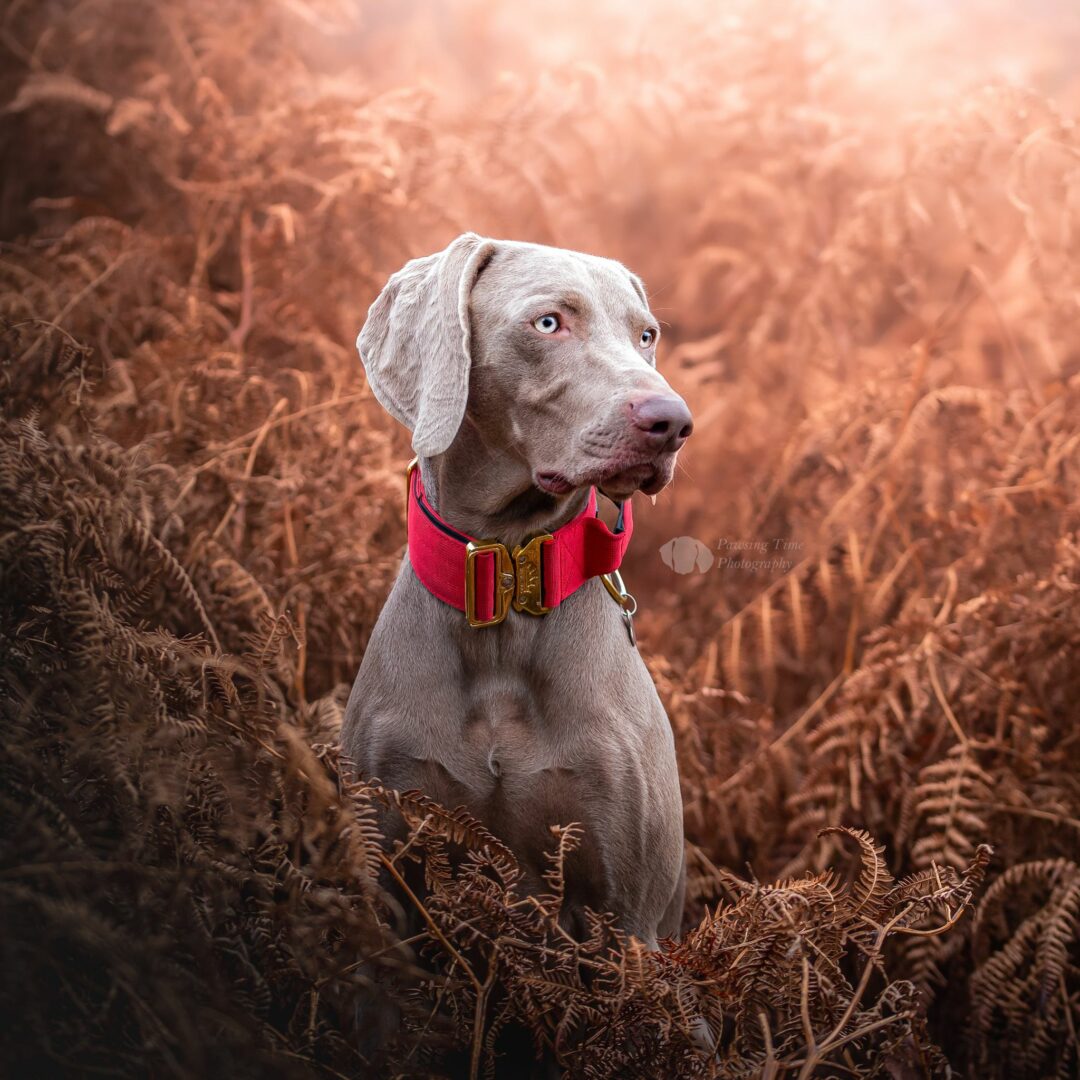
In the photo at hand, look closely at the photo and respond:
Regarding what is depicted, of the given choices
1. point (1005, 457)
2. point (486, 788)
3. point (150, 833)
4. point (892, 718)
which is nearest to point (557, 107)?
point (1005, 457)

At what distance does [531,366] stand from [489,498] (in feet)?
1.00

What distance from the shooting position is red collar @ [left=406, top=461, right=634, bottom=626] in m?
2.16

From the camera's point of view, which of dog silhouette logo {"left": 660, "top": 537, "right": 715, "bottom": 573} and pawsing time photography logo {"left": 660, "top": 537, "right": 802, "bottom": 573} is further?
dog silhouette logo {"left": 660, "top": 537, "right": 715, "bottom": 573}

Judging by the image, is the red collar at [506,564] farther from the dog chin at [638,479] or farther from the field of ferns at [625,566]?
the field of ferns at [625,566]

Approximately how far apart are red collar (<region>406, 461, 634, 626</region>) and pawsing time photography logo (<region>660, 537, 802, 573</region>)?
186 cm

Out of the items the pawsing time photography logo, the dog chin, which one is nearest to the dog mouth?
the dog chin

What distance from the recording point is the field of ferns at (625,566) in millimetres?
1716

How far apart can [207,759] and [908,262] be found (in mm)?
3923

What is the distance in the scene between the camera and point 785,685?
3.84 m

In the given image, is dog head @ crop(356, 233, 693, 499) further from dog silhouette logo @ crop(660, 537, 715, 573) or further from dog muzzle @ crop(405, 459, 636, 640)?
dog silhouette logo @ crop(660, 537, 715, 573)

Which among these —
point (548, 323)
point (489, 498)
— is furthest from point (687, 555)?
point (548, 323)

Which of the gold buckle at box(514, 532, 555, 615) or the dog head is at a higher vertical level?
the dog head

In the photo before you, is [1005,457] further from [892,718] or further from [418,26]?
[418,26]

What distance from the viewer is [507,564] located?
86.0 inches
